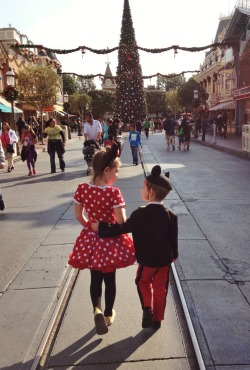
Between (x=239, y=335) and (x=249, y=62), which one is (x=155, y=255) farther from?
(x=249, y=62)

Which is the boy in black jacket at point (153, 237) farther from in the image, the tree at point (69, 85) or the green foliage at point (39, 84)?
the tree at point (69, 85)

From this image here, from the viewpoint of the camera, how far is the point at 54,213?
6691mm

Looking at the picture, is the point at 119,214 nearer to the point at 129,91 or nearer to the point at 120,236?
the point at 120,236

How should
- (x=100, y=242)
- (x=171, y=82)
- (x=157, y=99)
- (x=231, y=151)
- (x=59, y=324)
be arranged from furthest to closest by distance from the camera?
(x=171, y=82)
(x=157, y=99)
(x=231, y=151)
(x=59, y=324)
(x=100, y=242)

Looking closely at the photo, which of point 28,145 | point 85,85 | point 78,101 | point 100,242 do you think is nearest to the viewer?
point 100,242

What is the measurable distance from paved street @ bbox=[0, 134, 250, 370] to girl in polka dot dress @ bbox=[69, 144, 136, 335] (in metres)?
0.34

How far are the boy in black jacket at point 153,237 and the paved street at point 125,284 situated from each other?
27 centimetres

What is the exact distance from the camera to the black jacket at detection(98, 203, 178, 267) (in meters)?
2.66

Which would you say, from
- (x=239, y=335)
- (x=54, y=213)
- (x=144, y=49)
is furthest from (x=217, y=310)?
(x=144, y=49)

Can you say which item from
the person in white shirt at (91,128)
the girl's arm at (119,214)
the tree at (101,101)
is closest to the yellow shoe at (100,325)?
the girl's arm at (119,214)

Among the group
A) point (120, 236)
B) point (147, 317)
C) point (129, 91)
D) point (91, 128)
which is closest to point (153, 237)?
point (120, 236)

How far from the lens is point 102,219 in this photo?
9.16ft

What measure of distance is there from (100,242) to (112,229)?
0.51 feet

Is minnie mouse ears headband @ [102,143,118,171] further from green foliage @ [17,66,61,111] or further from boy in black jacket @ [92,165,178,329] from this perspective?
green foliage @ [17,66,61,111]
